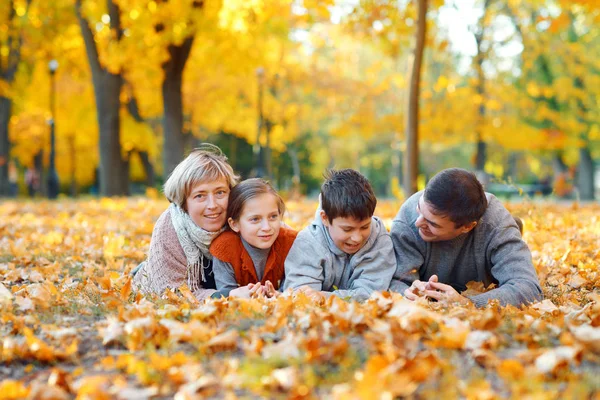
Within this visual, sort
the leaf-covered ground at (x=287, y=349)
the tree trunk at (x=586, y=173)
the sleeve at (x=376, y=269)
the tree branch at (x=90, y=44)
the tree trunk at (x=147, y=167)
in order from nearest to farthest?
the leaf-covered ground at (x=287, y=349) < the sleeve at (x=376, y=269) < the tree branch at (x=90, y=44) < the tree trunk at (x=586, y=173) < the tree trunk at (x=147, y=167)

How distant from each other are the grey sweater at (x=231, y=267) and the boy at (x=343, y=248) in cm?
24

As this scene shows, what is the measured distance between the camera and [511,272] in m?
4.13

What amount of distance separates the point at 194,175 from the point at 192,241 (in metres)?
0.45

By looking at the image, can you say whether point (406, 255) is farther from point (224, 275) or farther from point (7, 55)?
point (7, 55)

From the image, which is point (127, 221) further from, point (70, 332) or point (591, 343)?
point (591, 343)

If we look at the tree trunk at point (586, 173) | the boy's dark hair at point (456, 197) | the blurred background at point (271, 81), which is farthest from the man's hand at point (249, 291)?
the tree trunk at point (586, 173)

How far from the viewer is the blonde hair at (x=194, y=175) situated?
445 cm

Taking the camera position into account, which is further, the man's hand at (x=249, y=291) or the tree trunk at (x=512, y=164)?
the tree trunk at (x=512, y=164)

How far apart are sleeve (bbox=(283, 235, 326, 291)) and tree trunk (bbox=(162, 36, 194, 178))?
1062cm

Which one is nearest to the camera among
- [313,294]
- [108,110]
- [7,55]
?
[313,294]

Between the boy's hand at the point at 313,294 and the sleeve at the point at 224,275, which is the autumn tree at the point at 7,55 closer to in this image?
the sleeve at the point at 224,275

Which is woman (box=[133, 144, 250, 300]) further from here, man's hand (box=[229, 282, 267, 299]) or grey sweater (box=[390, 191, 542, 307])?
grey sweater (box=[390, 191, 542, 307])

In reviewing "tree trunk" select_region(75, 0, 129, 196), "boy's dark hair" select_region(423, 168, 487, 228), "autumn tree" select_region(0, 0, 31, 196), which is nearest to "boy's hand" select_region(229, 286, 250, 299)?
"boy's dark hair" select_region(423, 168, 487, 228)

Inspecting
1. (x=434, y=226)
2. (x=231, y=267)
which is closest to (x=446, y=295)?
(x=434, y=226)
